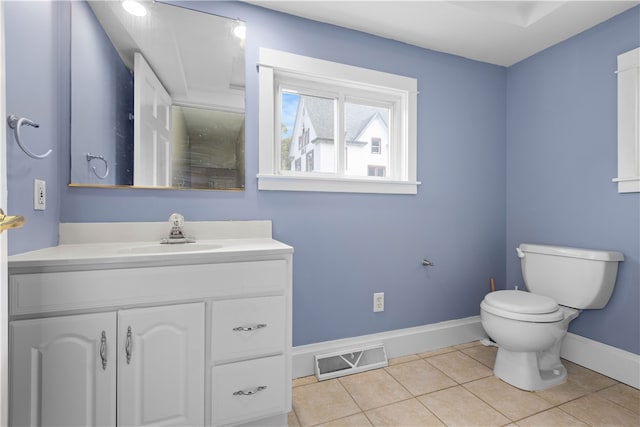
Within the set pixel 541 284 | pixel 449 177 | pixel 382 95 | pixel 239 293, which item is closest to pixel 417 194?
pixel 449 177

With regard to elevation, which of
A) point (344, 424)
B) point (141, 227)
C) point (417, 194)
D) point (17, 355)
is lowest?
point (344, 424)

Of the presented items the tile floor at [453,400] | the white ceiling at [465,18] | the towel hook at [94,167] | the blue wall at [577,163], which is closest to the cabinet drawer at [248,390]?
the tile floor at [453,400]

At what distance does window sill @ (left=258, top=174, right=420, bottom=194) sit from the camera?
176cm

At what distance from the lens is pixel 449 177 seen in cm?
224

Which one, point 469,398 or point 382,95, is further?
point 382,95

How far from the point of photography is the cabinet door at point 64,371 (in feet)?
3.24

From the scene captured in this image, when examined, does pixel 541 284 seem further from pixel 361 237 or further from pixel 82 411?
pixel 82 411

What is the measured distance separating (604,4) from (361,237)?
184cm

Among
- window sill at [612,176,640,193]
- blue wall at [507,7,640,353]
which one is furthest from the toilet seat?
window sill at [612,176,640,193]

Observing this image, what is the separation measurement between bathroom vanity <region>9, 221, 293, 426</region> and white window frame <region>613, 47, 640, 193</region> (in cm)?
191

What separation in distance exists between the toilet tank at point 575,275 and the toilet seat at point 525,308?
0.20 metres

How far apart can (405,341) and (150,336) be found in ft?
5.11

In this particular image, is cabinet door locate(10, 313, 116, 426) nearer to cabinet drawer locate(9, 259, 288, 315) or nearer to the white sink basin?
cabinet drawer locate(9, 259, 288, 315)

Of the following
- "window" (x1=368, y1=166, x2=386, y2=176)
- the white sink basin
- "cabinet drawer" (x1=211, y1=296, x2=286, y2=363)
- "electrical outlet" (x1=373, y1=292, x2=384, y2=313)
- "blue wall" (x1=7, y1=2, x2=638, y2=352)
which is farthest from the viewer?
"window" (x1=368, y1=166, x2=386, y2=176)
